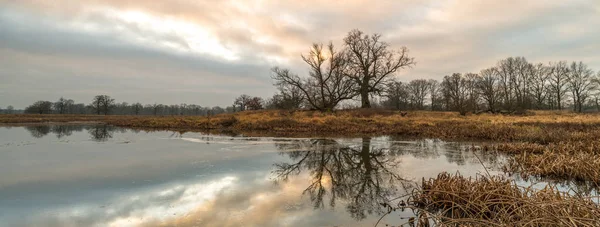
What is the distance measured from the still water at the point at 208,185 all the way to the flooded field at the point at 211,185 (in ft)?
0.06

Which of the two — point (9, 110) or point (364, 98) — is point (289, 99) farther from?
point (9, 110)

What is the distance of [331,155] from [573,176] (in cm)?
713

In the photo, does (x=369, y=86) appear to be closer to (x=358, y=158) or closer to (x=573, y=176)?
(x=358, y=158)

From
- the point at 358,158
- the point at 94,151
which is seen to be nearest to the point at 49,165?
the point at 94,151

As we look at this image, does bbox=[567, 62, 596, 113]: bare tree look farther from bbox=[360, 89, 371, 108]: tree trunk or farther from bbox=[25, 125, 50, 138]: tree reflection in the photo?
bbox=[25, 125, 50, 138]: tree reflection

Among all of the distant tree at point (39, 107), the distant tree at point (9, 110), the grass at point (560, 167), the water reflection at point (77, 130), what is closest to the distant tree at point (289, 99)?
the water reflection at point (77, 130)

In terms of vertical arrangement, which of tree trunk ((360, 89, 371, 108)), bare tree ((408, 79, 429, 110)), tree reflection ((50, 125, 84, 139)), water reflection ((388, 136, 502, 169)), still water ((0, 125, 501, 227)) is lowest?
water reflection ((388, 136, 502, 169))

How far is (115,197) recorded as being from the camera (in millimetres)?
6191

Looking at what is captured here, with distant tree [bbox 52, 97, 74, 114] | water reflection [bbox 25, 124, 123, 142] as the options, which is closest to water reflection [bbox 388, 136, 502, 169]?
water reflection [bbox 25, 124, 123, 142]

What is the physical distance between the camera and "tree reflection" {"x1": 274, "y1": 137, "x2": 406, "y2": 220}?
619 centimetres

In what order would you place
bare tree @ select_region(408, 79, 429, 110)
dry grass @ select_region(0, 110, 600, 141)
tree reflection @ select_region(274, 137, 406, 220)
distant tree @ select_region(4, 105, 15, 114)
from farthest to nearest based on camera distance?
1. distant tree @ select_region(4, 105, 15, 114)
2. bare tree @ select_region(408, 79, 429, 110)
3. dry grass @ select_region(0, 110, 600, 141)
4. tree reflection @ select_region(274, 137, 406, 220)

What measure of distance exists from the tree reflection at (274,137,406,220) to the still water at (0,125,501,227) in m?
0.03

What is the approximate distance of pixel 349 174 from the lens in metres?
8.76

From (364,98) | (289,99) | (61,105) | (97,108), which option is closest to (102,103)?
(97,108)
